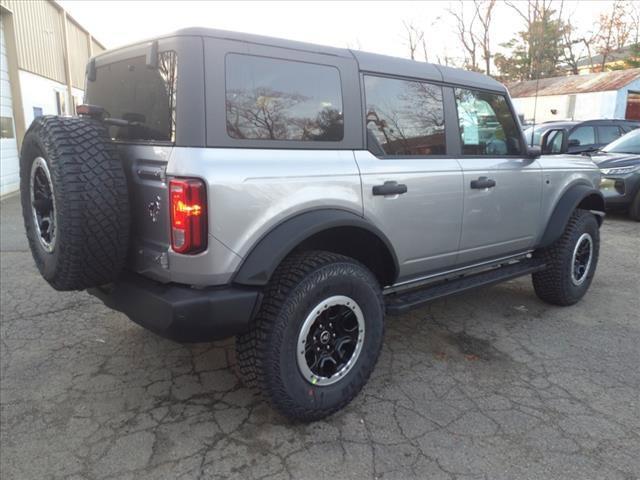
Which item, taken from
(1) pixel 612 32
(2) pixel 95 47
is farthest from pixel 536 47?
(2) pixel 95 47

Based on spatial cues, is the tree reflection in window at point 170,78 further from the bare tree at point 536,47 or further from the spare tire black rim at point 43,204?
the bare tree at point 536,47

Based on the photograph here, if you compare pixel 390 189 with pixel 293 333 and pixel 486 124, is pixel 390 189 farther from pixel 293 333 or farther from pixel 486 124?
pixel 486 124

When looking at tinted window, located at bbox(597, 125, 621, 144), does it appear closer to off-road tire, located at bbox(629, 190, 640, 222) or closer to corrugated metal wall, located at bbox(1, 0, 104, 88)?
off-road tire, located at bbox(629, 190, 640, 222)

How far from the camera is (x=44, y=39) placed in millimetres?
13172

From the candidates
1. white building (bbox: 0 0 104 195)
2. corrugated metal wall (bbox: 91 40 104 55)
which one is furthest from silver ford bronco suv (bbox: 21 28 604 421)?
corrugated metal wall (bbox: 91 40 104 55)

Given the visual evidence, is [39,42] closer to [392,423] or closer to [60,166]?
[60,166]

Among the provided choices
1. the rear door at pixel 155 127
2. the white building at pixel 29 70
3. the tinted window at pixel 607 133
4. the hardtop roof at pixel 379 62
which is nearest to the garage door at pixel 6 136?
the white building at pixel 29 70

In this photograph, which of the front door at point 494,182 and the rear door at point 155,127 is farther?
the front door at point 494,182

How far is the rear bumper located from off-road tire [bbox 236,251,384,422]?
4.7 inches

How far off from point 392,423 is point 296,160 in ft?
4.99

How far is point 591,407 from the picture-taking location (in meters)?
2.98

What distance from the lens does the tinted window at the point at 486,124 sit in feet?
12.1

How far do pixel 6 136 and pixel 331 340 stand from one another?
10.7 metres

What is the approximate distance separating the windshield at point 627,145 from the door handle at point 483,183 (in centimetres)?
712
